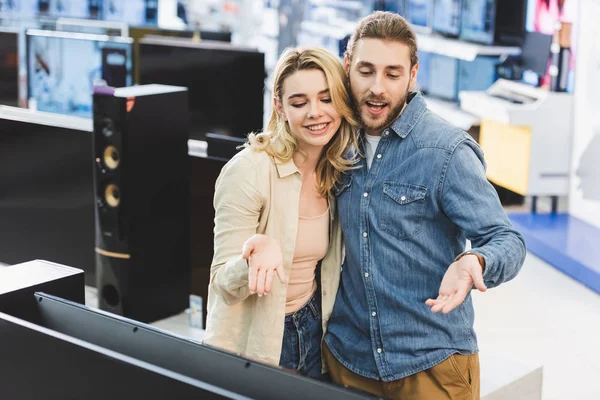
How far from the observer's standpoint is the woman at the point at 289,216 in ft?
→ 5.71

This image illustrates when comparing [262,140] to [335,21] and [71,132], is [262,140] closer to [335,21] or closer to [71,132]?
[71,132]

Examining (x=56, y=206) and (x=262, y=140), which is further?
(x=56, y=206)

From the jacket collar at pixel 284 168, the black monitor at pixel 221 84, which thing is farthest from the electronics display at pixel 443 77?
the jacket collar at pixel 284 168

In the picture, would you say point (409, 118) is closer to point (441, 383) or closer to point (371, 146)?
point (371, 146)

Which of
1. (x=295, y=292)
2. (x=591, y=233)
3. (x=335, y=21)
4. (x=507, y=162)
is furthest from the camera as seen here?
(x=335, y=21)

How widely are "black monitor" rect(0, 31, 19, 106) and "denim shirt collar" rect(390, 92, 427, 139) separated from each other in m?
4.22

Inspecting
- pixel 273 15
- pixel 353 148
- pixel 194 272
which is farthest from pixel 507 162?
pixel 273 15

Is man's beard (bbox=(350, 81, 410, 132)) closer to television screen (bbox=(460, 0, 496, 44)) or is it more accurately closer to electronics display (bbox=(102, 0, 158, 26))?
television screen (bbox=(460, 0, 496, 44))

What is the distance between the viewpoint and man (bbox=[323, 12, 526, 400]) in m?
1.70

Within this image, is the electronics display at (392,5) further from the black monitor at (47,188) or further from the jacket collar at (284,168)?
the jacket collar at (284,168)

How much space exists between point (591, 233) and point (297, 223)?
158 inches

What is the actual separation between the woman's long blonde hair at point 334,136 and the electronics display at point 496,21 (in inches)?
206

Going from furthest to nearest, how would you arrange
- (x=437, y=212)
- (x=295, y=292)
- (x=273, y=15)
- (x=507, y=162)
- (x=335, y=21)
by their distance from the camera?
(x=273, y=15) → (x=335, y=21) → (x=507, y=162) → (x=295, y=292) → (x=437, y=212)

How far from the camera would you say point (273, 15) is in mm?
12211
